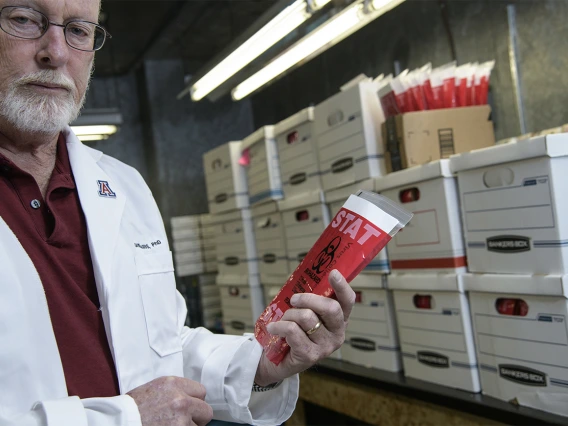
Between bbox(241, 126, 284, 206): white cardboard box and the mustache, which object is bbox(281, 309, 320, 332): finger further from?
bbox(241, 126, 284, 206): white cardboard box

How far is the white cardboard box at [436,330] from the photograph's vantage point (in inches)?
90.2

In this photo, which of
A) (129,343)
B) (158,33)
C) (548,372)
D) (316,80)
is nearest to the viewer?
(129,343)

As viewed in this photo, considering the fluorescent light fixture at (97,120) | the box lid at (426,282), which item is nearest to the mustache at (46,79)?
the box lid at (426,282)

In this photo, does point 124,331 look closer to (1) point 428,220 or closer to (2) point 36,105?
(2) point 36,105

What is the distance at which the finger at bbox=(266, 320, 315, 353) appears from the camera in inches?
45.3

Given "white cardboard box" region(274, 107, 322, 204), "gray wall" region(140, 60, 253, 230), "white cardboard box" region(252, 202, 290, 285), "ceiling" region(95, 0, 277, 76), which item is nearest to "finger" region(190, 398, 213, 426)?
"white cardboard box" region(274, 107, 322, 204)

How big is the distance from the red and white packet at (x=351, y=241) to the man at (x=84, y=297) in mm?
46

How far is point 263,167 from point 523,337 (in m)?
2.06

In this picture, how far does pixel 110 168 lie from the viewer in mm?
1533

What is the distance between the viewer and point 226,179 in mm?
4195

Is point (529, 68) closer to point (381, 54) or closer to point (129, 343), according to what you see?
point (381, 54)

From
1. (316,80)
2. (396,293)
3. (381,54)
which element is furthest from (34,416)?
(316,80)

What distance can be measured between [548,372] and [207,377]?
116 centimetres

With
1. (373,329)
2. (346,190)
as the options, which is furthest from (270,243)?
(373,329)
